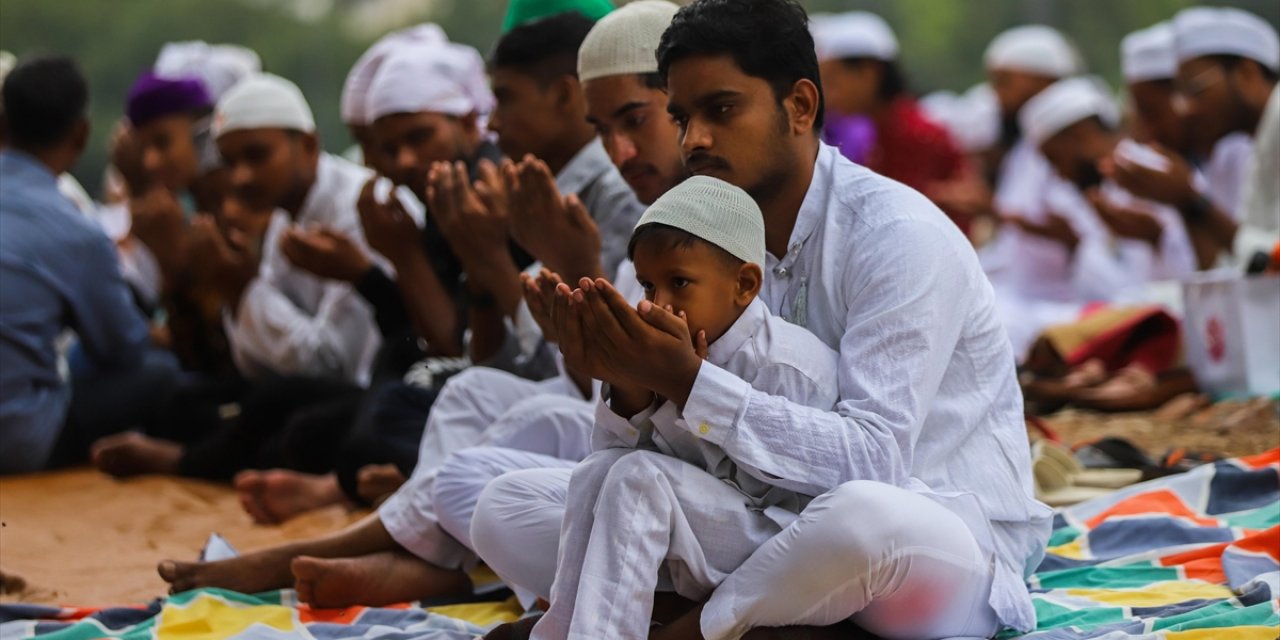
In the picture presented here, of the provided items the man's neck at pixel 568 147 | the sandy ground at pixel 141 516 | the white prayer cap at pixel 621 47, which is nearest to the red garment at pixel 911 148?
the sandy ground at pixel 141 516

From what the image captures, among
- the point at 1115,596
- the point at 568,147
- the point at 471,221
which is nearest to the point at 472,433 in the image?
the point at 471,221

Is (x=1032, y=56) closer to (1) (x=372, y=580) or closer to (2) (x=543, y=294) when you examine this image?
(1) (x=372, y=580)

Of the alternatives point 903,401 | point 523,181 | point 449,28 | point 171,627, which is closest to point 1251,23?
point 523,181

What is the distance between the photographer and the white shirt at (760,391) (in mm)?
2568

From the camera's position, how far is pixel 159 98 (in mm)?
6777

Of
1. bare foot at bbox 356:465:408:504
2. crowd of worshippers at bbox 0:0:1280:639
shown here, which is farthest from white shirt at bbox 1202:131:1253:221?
bare foot at bbox 356:465:408:504

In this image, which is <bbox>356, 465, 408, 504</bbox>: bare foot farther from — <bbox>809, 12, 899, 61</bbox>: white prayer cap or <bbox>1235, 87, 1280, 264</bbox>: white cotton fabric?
<bbox>809, 12, 899, 61</bbox>: white prayer cap

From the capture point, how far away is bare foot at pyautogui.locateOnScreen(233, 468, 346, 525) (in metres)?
4.53

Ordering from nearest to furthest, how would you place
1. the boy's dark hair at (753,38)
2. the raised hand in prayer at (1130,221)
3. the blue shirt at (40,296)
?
1. the boy's dark hair at (753,38)
2. the blue shirt at (40,296)
3. the raised hand in prayer at (1130,221)

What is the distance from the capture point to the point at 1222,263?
6.45m

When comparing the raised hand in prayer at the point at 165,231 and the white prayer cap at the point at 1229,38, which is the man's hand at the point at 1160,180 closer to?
the white prayer cap at the point at 1229,38

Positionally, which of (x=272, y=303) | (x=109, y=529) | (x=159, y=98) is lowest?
(x=109, y=529)

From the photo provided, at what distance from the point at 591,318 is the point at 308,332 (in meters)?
3.23

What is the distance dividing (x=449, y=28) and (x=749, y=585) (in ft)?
31.7
